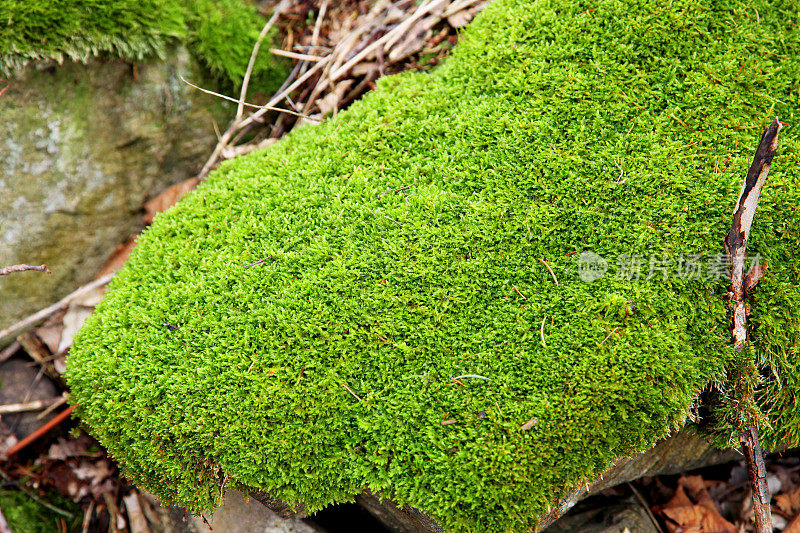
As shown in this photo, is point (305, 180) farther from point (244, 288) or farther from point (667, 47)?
point (667, 47)

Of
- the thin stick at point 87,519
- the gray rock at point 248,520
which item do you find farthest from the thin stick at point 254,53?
the thin stick at point 87,519

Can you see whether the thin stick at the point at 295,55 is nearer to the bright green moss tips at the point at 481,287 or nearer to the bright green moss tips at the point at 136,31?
the bright green moss tips at the point at 136,31

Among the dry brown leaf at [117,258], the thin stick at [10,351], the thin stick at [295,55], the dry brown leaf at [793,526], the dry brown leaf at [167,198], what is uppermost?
the thin stick at [295,55]

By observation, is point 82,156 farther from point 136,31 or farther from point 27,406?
point 27,406

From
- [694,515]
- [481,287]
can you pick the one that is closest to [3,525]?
[481,287]

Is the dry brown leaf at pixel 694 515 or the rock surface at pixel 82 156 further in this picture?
the rock surface at pixel 82 156

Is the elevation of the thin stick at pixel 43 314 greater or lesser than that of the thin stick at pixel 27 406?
greater

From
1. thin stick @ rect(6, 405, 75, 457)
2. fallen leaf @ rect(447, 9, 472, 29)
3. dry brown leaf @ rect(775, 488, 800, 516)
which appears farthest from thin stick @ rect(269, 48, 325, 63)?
dry brown leaf @ rect(775, 488, 800, 516)

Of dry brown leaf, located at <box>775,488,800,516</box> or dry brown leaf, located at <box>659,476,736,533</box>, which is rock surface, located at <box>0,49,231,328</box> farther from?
dry brown leaf, located at <box>775,488,800,516</box>

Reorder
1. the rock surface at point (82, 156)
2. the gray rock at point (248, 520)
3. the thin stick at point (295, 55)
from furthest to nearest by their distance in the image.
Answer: the thin stick at point (295, 55) → the rock surface at point (82, 156) → the gray rock at point (248, 520)
